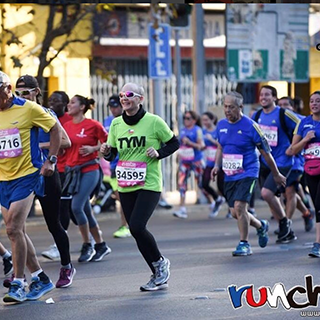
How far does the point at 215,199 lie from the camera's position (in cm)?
1812

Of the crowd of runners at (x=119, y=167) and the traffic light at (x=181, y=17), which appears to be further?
the traffic light at (x=181, y=17)

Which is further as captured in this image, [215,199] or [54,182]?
[215,199]

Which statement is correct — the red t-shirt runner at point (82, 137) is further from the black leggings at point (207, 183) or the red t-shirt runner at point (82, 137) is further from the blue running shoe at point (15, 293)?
the black leggings at point (207, 183)

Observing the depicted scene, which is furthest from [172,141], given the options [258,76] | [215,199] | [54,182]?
[258,76]

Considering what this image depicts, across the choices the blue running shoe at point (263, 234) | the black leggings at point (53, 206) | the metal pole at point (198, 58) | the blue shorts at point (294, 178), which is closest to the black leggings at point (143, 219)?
the black leggings at point (53, 206)

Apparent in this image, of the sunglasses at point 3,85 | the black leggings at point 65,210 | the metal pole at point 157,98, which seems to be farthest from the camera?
the metal pole at point 157,98

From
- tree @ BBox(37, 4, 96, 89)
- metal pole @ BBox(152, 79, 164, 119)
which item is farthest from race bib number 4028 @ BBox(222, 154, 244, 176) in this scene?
metal pole @ BBox(152, 79, 164, 119)

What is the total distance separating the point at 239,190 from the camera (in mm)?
12008

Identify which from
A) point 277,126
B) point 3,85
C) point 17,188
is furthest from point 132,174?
point 277,126

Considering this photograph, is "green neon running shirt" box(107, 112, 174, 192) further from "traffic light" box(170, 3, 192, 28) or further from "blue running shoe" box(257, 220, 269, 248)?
"traffic light" box(170, 3, 192, 28)

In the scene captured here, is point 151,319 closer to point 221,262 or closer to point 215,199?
point 221,262

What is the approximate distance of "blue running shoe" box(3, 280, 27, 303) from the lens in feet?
29.8

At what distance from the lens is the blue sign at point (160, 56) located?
64.4ft

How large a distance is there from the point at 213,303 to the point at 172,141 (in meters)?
1.74
